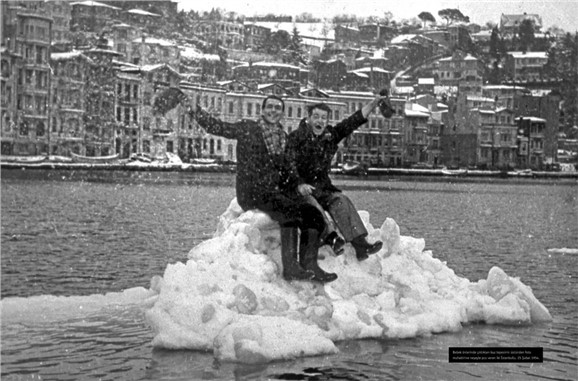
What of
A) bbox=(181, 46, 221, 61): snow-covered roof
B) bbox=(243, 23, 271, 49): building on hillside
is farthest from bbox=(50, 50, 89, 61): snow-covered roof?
bbox=(243, 23, 271, 49): building on hillside

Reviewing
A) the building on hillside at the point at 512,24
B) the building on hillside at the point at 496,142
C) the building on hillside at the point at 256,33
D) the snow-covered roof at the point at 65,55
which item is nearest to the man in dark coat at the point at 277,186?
the building on hillside at the point at 512,24

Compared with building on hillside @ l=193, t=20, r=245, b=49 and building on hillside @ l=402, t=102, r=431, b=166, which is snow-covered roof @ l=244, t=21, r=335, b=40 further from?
building on hillside @ l=402, t=102, r=431, b=166

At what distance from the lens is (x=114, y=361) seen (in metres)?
5.58

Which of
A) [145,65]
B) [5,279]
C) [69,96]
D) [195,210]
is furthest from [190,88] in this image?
[5,279]

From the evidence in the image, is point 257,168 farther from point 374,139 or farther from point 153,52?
point 153,52

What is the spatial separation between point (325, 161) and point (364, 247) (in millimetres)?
704

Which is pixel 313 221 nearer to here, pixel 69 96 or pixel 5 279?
pixel 5 279

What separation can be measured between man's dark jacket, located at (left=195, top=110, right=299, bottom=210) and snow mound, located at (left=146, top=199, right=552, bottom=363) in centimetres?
17

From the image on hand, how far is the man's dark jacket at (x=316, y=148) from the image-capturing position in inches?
257

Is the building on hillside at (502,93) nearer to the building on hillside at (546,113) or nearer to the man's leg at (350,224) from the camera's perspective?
the building on hillside at (546,113)

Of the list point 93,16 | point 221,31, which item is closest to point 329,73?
point 221,31

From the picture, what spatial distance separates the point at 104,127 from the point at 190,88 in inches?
512

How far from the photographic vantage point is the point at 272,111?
20.8 feet

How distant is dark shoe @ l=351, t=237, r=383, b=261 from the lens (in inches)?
260
